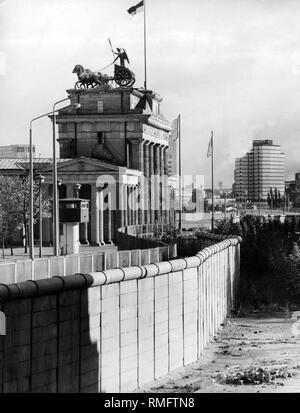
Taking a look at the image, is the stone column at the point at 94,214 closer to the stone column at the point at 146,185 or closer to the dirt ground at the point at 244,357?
the stone column at the point at 146,185

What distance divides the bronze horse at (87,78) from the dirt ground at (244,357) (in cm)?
6401

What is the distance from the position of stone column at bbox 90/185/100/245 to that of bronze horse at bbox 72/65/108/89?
20.7m

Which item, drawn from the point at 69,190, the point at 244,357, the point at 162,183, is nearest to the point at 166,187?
the point at 162,183

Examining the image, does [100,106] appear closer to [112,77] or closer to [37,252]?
[112,77]

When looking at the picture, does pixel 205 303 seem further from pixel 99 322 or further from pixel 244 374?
pixel 99 322

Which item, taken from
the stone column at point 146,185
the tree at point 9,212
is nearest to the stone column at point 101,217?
the tree at point 9,212

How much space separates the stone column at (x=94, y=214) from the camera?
9906 centimetres

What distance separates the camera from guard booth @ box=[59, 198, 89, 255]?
64.5m

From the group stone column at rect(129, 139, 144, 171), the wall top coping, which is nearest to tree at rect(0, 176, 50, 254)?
stone column at rect(129, 139, 144, 171)

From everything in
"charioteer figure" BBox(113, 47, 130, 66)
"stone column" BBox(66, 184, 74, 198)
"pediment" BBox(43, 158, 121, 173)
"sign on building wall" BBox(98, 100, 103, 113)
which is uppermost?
"charioteer figure" BBox(113, 47, 130, 66)

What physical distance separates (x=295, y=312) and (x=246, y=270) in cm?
1301

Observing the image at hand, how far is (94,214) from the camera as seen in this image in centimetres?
9944

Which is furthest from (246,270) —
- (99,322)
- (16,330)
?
(16,330)

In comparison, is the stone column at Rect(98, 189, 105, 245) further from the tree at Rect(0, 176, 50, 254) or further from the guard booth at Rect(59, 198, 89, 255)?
the guard booth at Rect(59, 198, 89, 255)
